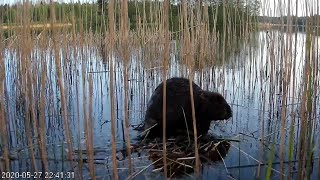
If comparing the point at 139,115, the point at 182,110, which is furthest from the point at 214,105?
the point at 139,115

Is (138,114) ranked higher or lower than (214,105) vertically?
lower

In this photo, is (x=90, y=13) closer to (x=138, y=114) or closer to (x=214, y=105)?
(x=138, y=114)

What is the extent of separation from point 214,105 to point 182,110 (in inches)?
11.2

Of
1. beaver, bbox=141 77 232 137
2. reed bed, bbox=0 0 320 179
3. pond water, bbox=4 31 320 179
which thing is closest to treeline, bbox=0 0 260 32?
reed bed, bbox=0 0 320 179

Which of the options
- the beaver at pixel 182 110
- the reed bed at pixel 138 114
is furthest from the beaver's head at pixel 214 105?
the reed bed at pixel 138 114

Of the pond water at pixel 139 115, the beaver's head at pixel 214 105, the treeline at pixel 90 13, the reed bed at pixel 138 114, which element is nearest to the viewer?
the reed bed at pixel 138 114

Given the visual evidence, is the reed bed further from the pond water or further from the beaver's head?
the beaver's head

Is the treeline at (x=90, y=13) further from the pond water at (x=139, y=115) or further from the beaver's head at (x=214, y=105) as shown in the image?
the beaver's head at (x=214, y=105)

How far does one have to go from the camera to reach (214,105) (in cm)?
302

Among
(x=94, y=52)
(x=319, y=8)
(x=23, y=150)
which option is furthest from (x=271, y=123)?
(x=94, y=52)

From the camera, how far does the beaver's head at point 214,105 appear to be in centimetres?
302

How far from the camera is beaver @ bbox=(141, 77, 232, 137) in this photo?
3029 mm

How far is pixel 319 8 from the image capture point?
201 cm

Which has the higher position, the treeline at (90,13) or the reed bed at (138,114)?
the treeline at (90,13)
